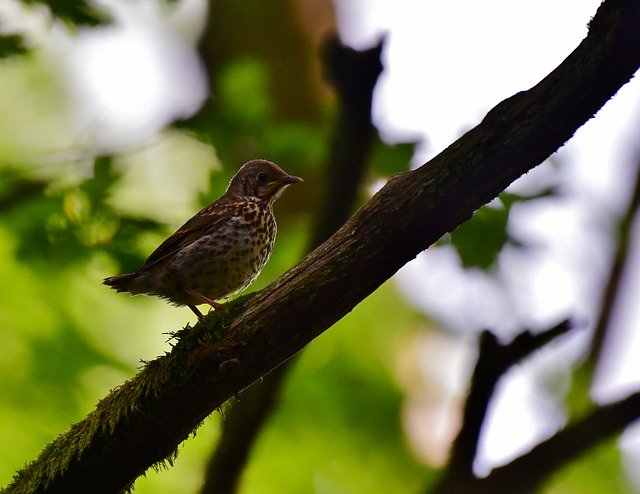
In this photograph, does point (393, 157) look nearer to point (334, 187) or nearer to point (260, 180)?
point (334, 187)

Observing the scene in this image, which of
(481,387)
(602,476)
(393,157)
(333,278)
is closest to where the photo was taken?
(333,278)

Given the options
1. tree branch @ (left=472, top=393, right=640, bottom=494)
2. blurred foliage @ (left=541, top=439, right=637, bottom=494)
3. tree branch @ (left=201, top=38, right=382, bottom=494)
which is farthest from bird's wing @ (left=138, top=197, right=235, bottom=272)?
blurred foliage @ (left=541, top=439, right=637, bottom=494)

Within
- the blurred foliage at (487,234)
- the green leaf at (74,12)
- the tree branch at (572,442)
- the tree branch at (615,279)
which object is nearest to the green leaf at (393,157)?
the blurred foliage at (487,234)

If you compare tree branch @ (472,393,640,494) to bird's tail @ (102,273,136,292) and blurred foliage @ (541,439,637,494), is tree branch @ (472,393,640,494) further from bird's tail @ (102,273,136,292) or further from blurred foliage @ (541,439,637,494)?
blurred foliage @ (541,439,637,494)

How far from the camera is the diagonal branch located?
2.98 metres

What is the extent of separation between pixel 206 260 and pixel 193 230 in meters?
0.30

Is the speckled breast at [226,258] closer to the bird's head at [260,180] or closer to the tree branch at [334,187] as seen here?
the bird's head at [260,180]

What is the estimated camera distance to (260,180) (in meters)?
6.27

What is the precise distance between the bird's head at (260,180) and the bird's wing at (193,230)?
0.34 metres

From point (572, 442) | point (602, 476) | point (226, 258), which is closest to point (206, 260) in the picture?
point (226, 258)

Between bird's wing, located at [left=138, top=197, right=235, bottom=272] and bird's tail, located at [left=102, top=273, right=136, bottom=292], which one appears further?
bird's wing, located at [left=138, top=197, right=235, bottom=272]

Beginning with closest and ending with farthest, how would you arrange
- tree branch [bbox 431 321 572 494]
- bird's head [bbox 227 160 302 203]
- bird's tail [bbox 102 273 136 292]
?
tree branch [bbox 431 321 572 494]
bird's tail [bbox 102 273 136 292]
bird's head [bbox 227 160 302 203]

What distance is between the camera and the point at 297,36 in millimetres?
9414

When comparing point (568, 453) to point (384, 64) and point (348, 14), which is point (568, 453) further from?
point (348, 14)
